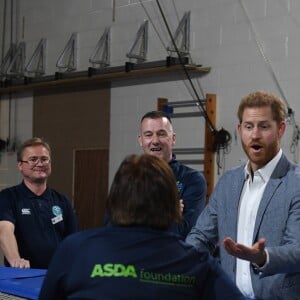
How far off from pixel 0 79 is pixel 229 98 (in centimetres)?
319

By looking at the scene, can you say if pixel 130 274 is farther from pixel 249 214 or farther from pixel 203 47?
pixel 203 47

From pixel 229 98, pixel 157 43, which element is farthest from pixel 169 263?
pixel 157 43

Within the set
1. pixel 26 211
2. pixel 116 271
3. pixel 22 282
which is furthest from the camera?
pixel 26 211

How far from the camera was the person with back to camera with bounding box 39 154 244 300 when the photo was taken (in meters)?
1.44

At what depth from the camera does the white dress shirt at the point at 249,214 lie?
6.52 ft

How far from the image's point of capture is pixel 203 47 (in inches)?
206

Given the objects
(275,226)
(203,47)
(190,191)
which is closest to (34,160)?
(190,191)

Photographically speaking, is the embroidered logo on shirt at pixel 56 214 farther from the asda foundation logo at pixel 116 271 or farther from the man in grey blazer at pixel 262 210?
the asda foundation logo at pixel 116 271

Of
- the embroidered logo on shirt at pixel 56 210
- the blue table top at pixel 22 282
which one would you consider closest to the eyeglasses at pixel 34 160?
the embroidered logo on shirt at pixel 56 210

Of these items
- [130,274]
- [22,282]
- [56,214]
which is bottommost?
[22,282]

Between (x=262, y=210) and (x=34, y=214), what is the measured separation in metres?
1.68

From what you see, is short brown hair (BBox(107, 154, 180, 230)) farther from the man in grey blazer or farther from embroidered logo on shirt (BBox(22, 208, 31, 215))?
embroidered logo on shirt (BBox(22, 208, 31, 215))

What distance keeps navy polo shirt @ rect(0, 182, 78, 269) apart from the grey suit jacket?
55.4 inches

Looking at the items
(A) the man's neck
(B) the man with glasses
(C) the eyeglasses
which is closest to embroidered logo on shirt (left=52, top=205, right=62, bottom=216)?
(B) the man with glasses
